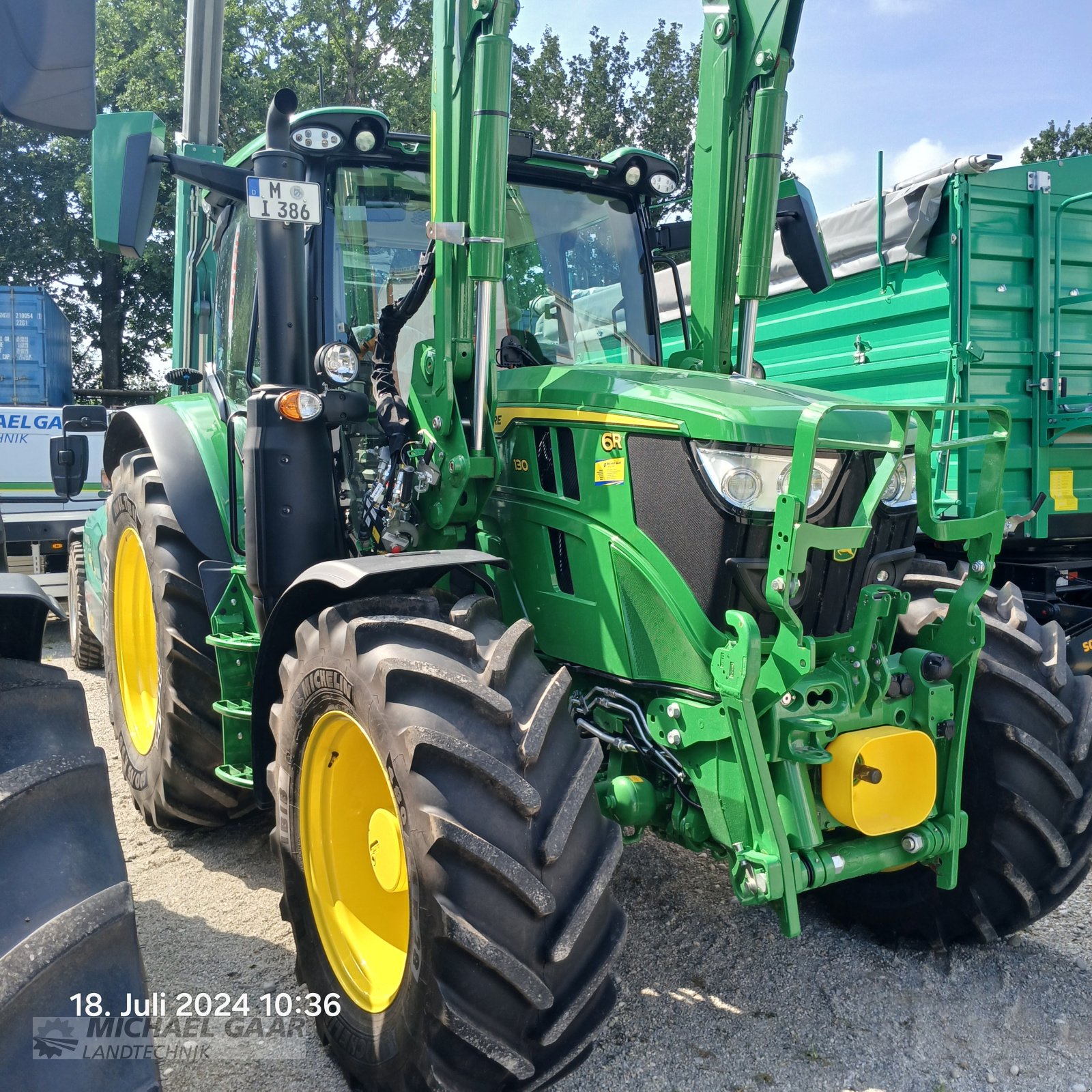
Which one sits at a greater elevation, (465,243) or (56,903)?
(465,243)

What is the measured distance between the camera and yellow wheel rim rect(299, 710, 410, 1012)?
8.75ft

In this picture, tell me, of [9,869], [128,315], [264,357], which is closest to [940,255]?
[264,357]

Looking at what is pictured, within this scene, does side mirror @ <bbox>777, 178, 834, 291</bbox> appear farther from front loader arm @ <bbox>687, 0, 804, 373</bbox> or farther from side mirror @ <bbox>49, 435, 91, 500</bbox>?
side mirror @ <bbox>49, 435, 91, 500</bbox>

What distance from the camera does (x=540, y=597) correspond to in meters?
2.99

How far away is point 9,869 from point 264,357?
5.66 feet

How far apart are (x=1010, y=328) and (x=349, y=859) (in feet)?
14.1

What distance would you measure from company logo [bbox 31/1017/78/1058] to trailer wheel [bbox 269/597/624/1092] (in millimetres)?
743

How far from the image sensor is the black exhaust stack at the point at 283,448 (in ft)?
9.64

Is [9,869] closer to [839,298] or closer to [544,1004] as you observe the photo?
[544,1004]

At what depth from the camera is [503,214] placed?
108 inches

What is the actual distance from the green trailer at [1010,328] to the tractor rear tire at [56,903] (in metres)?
3.74

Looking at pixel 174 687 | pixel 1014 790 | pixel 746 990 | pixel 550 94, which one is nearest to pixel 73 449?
pixel 174 687

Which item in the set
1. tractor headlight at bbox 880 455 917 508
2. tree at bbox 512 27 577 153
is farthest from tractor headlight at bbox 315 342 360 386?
tree at bbox 512 27 577 153

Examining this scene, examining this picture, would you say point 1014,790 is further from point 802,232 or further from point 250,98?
point 250,98
